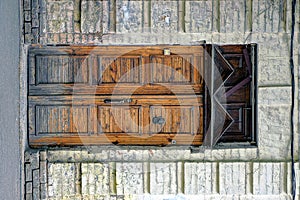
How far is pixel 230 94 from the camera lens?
16.8ft

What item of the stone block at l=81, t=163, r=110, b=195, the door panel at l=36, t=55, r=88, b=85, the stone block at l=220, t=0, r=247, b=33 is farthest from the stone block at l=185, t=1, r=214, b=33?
the stone block at l=81, t=163, r=110, b=195

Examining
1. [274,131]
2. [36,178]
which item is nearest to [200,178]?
[274,131]

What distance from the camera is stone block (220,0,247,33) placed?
4809 mm

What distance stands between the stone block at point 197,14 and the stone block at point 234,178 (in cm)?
152

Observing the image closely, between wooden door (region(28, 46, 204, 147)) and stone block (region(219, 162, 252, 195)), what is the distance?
0.45m

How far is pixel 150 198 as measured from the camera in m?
4.89

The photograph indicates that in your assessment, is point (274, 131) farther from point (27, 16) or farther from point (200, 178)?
point (27, 16)

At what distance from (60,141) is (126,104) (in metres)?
0.84

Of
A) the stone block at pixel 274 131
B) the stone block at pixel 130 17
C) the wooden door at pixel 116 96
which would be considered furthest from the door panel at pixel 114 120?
the stone block at pixel 130 17

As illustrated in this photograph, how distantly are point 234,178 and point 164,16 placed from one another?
1898mm

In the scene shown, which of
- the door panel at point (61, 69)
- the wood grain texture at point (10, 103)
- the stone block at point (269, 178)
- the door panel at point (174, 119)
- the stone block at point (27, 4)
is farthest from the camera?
the door panel at point (174, 119)

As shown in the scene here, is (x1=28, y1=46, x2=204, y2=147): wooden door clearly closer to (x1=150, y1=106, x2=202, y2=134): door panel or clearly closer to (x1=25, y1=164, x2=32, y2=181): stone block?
(x1=150, y1=106, x2=202, y2=134): door panel

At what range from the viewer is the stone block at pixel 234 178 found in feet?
16.0

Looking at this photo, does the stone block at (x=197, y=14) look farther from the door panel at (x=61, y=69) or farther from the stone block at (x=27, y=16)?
the stone block at (x=27, y=16)
